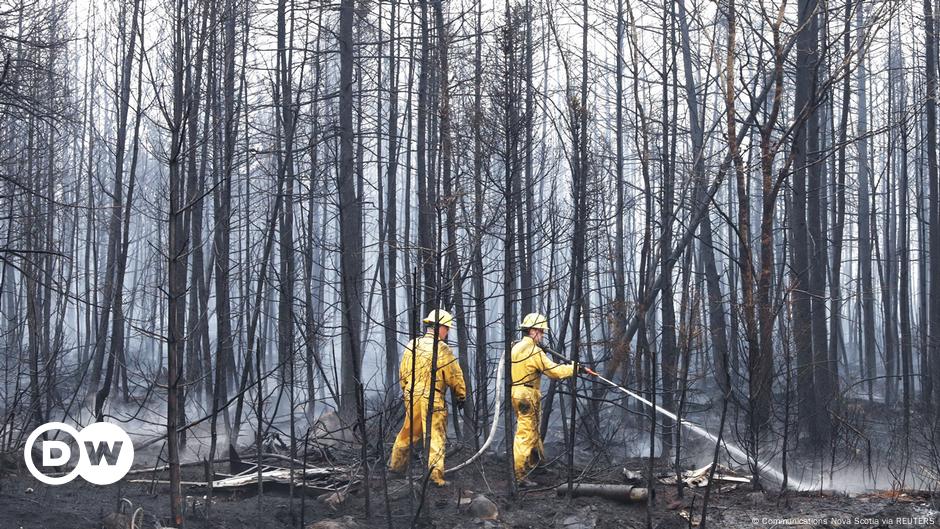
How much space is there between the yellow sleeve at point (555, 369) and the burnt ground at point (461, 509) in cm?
116

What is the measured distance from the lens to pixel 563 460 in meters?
11.9

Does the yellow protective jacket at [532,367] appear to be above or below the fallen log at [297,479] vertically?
above

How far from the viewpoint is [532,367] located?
9781 mm

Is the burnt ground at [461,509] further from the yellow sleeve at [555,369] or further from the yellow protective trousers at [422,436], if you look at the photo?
the yellow sleeve at [555,369]

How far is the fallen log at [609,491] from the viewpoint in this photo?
8852mm

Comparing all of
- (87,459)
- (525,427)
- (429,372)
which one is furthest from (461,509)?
(87,459)

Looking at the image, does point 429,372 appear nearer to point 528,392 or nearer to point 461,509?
point 528,392

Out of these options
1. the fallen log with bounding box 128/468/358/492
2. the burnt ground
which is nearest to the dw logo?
the burnt ground

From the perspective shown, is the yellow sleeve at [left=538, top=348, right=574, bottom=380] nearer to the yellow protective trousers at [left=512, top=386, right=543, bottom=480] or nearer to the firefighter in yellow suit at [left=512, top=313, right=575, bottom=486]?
the firefighter in yellow suit at [left=512, top=313, right=575, bottom=486]

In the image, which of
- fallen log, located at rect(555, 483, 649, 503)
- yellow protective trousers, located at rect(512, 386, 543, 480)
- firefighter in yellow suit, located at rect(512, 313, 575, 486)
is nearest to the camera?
fallen log, located at rect(555, 483, 649, 503)

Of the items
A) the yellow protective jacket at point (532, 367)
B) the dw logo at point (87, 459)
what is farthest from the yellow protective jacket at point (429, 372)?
the dw logo at point (87, 459)

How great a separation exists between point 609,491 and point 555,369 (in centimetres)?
137

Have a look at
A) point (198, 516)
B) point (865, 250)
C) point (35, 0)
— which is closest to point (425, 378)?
point (198, 516)

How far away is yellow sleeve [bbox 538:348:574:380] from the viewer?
9422 mm
